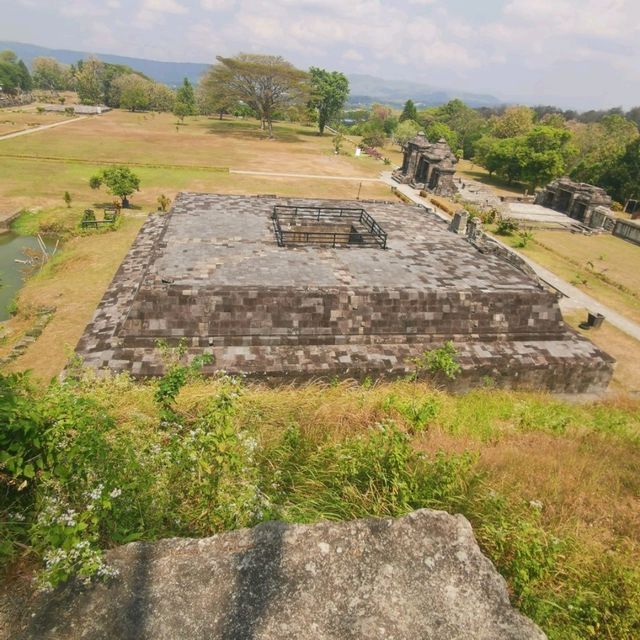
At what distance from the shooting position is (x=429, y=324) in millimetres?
13055

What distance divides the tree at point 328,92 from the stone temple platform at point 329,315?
70.2 metres

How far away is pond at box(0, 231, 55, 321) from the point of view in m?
17.1

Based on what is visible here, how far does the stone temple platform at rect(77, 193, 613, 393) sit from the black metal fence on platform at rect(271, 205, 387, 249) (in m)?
1.57

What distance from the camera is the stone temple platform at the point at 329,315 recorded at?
38.1 feet

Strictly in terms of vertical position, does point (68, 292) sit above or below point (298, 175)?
below

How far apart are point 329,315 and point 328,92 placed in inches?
3008

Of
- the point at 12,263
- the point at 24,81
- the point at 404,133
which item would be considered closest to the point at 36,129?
the point at 12,263

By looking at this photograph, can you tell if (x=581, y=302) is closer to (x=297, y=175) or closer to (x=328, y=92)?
(x=297, y=175)

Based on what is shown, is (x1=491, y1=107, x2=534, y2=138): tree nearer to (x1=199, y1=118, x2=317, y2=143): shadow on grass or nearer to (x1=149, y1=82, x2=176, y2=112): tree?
(x1=199, y1=118, x2=317, y2=143): shadow on grass

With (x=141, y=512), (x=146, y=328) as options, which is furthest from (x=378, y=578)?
(x=146, y=328)

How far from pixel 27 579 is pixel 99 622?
0.71 metres

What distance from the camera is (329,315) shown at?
1244 centimetres

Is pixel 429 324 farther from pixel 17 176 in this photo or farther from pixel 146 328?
pixel 17 176

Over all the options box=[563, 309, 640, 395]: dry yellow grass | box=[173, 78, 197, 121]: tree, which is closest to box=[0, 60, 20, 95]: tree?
box=[173, 78, 197, 121]: tree
